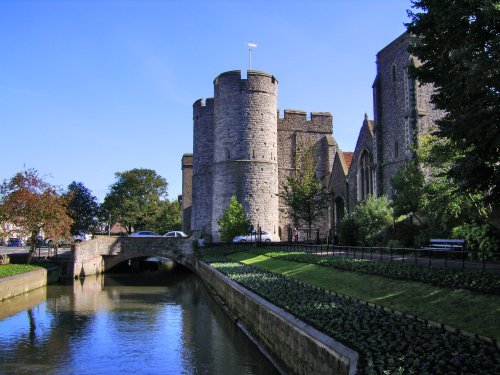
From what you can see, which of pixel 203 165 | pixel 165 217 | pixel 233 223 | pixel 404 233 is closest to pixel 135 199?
pixel 165 217

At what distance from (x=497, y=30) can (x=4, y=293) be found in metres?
24.1

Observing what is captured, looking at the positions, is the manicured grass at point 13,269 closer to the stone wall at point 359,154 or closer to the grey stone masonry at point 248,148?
the grey stone masonry at point 248,148

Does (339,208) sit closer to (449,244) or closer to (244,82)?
(244,82)

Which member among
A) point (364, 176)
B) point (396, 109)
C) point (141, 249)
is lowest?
point (141, 249)

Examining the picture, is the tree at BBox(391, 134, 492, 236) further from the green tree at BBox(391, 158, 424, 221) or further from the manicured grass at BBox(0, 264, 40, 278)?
the manicured grass at BBox(0, 264, 40, 278)

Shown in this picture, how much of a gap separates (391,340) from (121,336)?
11706 mm

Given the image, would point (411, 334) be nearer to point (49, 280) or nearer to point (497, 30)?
point (497, 30)

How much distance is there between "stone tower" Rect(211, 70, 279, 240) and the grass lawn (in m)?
29.9

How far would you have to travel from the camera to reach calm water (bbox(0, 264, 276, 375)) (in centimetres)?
1352

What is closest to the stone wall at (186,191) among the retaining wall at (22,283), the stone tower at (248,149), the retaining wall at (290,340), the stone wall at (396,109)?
the stone tower at (248,149)

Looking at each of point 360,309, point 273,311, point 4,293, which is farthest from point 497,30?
point 4,293

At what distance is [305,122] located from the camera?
2253 inches

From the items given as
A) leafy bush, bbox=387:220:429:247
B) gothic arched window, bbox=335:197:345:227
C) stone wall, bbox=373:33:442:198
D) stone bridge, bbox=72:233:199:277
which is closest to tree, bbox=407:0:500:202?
leafy bush, bbox=387:220:429:247

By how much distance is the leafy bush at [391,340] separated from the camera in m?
6.88
